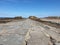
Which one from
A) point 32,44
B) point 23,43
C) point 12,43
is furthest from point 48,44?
point 12,43

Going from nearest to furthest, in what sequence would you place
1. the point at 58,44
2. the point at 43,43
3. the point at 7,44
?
the point at 7,44 < the point at 43,43 < the point at 58,44

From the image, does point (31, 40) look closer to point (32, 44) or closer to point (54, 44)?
point (32, 44)

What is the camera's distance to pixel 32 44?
2.70 metres

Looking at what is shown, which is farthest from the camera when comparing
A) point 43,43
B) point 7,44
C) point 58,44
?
point 58,44

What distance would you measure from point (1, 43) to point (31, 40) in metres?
0.65

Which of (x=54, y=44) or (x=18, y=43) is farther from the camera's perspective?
(x=54, y=44)

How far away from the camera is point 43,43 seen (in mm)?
2777

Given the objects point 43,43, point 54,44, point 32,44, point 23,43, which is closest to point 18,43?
point 23,43

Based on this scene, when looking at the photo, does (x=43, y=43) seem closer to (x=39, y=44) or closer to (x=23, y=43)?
(x=39, y=44)

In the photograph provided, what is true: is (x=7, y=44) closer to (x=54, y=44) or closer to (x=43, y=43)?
(x=43, y=43)

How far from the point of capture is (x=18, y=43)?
265 centimetres

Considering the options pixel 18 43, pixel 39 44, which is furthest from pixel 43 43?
pixel 18 43

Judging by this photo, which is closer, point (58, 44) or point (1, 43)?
point (1, 43)

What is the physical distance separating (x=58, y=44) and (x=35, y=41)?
53cm
